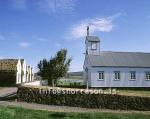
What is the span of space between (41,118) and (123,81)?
3290 cm

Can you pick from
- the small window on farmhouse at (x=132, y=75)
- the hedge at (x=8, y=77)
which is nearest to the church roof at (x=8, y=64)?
the hedge at (x=8, y=77)

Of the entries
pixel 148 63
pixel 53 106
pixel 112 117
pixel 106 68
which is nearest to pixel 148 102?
pixel 112 117

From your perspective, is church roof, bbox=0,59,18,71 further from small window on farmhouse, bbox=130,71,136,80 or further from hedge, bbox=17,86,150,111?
hedge, bbox=17,86,150,111

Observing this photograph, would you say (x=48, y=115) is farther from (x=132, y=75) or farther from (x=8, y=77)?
(x=8, y=77)

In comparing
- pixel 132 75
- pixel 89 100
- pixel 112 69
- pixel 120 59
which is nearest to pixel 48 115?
pixel 89 100

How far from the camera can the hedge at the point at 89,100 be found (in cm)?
2295

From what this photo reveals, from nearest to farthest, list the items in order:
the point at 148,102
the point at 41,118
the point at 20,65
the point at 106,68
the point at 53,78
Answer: the point at 41,118, the point at 148,102, the point at 53,78, the point at 106,68, the point at 20,65

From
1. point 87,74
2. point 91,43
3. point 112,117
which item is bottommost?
point 112,117

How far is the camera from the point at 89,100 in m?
23.3

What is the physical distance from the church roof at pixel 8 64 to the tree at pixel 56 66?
1232 cm

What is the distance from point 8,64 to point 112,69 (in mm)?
17743

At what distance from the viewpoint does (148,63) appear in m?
51.2

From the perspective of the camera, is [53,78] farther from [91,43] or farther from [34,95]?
[34,95]

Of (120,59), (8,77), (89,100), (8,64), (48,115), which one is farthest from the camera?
(8,64)
